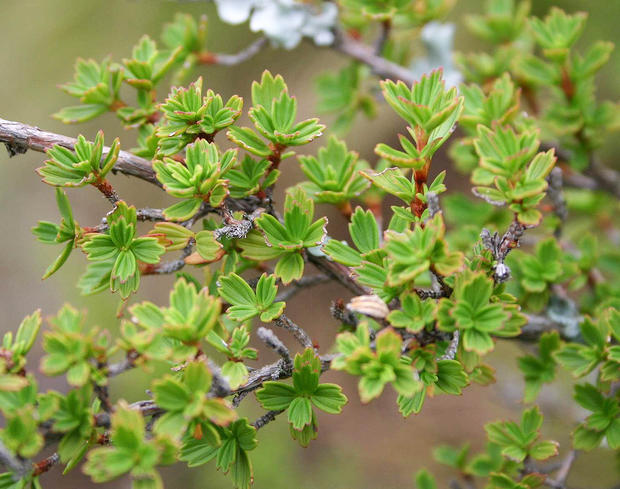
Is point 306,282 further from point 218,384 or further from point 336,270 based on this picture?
point 218,384

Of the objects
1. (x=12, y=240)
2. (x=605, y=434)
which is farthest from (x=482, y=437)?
(x=12, y=240)

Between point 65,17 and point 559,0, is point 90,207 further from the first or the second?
point 559,0

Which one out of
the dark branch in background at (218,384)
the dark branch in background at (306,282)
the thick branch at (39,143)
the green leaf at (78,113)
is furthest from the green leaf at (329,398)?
the green leaf at (78,113)

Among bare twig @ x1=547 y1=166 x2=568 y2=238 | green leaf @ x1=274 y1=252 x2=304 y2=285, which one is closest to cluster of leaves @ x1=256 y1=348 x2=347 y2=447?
green leaf @ x1=274 y1=252 x2=304 y2=285

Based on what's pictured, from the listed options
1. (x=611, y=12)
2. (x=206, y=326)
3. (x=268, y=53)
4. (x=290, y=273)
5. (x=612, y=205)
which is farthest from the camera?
(x=268, y=53)

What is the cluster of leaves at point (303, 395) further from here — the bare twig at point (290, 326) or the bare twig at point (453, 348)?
the bare twig at point (453, 348)
